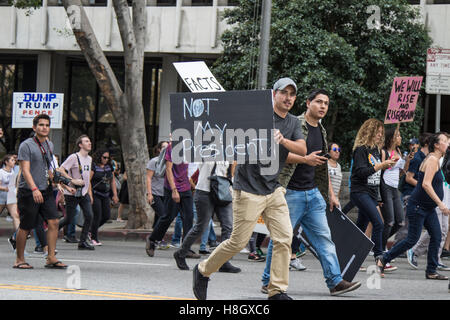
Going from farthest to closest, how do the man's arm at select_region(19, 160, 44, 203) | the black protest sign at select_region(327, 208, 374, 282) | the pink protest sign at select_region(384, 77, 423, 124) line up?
the pink protest sign at select_region(384, 77, 423, 124)
the man's arm at select_region(19, 160, 44, 203)
the black protest sign at select_region(327, 208, 374, 282)

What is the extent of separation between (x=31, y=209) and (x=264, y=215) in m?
3.60

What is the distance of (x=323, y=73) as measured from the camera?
19.1 metres

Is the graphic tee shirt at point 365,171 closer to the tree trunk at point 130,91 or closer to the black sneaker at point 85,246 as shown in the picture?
the black sneaker at point 85,246

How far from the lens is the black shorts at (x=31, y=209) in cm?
993

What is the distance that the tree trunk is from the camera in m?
15.6

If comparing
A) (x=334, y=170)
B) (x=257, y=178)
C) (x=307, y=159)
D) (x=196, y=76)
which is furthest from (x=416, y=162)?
(x=257, y=178)

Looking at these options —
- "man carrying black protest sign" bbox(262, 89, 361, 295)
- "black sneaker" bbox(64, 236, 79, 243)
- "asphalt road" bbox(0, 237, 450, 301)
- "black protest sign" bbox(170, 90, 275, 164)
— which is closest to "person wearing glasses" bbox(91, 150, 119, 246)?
"black sneaker" bbox(64, 236, 79, 243)

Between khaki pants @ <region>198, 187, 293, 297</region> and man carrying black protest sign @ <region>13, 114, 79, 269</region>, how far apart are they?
3254 millimetres

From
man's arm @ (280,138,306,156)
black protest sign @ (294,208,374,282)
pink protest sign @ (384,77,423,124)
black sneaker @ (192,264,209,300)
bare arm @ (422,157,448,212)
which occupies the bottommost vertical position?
black sneaker @ (192,264,209,300)

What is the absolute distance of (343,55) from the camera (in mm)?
19234

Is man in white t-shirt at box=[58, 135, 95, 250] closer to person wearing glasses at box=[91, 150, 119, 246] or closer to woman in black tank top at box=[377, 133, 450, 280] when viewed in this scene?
person wearing glasses at box=[91, 150, 119, 246]

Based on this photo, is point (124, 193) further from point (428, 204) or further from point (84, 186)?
point (428, 204)

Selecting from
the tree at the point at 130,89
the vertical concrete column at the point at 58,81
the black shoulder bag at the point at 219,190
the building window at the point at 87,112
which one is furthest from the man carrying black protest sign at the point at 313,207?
the vertical concrete column at the point at 58,81
